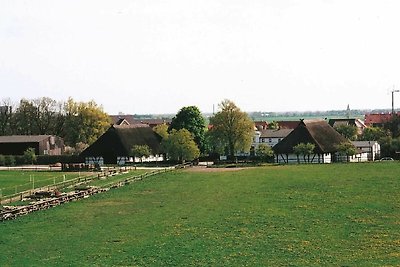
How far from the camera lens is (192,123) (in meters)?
83.2

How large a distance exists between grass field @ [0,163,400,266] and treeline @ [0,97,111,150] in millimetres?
41527

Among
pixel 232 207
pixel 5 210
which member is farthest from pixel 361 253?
pixel 5 210

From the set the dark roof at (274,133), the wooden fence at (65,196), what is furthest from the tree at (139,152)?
the dark roof at (274,133)

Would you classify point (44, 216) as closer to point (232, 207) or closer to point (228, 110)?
point (232, 207)

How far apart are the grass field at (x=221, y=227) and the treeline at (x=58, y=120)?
41527 mm

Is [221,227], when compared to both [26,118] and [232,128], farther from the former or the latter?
[26,118]

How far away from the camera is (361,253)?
24156 mm

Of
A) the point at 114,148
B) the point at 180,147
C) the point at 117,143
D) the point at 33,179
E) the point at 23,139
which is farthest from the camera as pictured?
the point at 23,139

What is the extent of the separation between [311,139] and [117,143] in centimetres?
2239

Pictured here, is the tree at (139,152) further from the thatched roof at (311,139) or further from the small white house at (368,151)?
the small white house at (368,151)

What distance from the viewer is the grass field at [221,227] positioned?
24.1 m

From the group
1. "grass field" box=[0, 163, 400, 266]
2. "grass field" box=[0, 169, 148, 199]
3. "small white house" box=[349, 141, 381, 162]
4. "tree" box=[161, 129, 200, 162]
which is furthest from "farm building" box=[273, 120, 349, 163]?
"grass field" box=[0, 163, 400, 266]

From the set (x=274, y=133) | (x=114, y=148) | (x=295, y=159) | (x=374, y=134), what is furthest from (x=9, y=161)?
(x=374, y=134)

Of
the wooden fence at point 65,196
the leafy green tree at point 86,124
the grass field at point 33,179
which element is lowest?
the wooden fence at point 65,196
